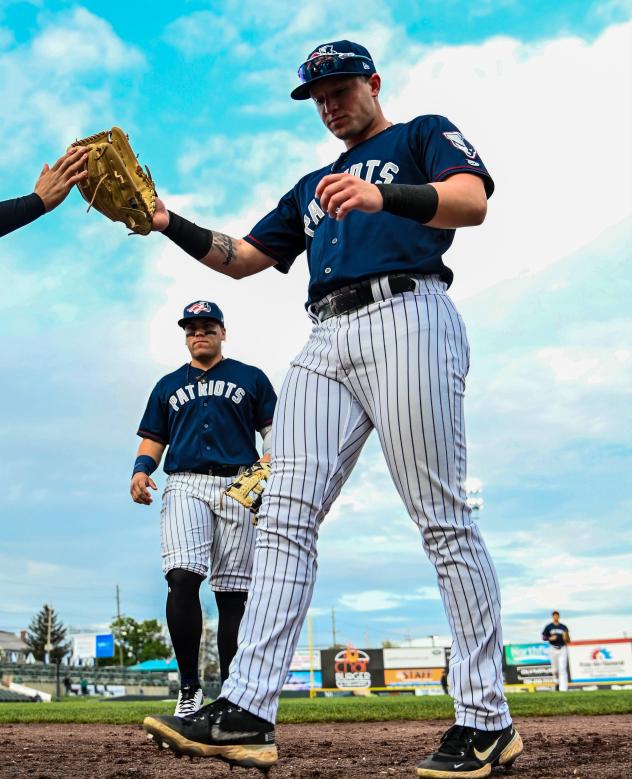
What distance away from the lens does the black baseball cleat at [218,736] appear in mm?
2680

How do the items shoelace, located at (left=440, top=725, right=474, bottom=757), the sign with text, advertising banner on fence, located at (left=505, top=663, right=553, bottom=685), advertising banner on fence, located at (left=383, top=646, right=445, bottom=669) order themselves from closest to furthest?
shoelace, located at (left=440, top=725, right=474, bottom=757)
advertising banner on fence, located at (left=505, top=663, right=553, bottom=685)
advertising banner on fence, located at (left=383, top=646, right=445, bottom=669)
the sign with text

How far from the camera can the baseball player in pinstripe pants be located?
290 centimetres

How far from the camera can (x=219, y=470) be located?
18.6ft

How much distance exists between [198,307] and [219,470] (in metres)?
1.05

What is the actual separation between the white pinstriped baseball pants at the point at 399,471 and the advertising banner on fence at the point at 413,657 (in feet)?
99.6

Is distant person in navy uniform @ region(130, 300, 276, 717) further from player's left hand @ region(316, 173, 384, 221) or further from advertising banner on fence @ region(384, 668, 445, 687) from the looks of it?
advertising banner on fence @ region(384, 668, 445, 687)

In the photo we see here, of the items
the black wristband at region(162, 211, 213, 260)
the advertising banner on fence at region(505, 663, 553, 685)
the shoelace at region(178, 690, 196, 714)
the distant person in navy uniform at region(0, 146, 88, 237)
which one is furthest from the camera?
the advertising banner on fence at region(505, 663, 553, 685)

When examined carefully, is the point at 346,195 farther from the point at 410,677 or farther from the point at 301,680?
the point at 301,680

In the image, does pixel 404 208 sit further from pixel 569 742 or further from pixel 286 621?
pixel 569 742

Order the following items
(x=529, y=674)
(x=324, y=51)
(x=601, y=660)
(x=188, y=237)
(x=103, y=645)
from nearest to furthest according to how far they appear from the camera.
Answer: (x=324, y=51) → (x=188, y=237) → (x=601, y=660) → (x=529, y=674) → (x=103, y=645)

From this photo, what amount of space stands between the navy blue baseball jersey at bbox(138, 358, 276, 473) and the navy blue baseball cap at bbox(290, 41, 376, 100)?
2.74 m

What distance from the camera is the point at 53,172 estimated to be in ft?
14.3

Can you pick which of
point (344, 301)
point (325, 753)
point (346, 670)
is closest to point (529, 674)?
point (346, 670)

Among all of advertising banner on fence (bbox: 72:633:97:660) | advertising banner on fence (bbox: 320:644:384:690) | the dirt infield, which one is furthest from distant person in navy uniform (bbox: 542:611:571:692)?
advertising banner on fence (bbox: 72:633:97:660)
